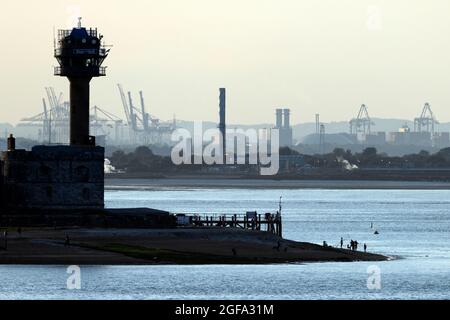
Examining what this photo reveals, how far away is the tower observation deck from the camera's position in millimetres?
105000

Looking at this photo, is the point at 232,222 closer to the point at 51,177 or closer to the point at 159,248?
the point at 51,177

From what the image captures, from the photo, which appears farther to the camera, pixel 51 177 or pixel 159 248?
pixel 51 177

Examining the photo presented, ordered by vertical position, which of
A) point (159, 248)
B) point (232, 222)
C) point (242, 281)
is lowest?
point (242, 281)

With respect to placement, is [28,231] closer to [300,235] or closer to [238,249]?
[238,249]

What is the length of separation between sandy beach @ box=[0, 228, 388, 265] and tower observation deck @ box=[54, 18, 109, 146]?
38.2 ft

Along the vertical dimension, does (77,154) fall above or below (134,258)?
above

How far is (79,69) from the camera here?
10488 centimetres

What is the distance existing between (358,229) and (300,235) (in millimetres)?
18659

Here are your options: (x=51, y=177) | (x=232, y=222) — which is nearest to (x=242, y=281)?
(x=51, y=177)

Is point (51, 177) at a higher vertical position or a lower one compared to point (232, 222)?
higher

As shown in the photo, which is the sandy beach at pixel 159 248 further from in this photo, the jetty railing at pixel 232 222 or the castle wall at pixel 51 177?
the jetty railing at pixel 232 222

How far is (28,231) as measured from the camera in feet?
309

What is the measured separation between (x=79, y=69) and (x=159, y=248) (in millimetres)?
22432
